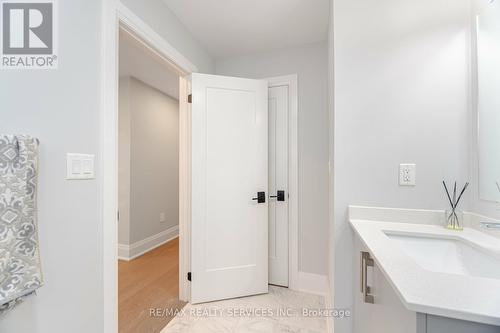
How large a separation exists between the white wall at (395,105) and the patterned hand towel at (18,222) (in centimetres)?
144

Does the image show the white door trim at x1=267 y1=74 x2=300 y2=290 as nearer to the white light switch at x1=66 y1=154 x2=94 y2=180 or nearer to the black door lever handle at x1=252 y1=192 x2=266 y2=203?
the black door lever handle at x1=252 y1=192 x2=266 y2=203

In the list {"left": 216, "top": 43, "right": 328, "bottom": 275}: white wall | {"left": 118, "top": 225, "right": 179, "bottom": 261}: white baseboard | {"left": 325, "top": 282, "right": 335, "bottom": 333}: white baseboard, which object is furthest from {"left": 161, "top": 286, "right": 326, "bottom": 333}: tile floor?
{"left": 118, "top": 225, "right": 179, "bottom": 261}: white baseboard

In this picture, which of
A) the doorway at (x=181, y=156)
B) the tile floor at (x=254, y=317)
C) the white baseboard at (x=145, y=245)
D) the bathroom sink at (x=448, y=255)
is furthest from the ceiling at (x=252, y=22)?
the white baseboard at (x=145, y=245)

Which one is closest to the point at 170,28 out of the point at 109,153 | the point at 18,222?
the point at 109,153

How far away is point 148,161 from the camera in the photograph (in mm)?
3215

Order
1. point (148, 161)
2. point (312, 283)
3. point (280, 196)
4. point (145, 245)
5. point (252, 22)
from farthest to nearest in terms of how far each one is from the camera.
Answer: point (148, 161) → point (145, 245) → point (280, 196) → point (312, 283) → point (252, 22)

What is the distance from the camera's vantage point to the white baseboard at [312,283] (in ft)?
6.81

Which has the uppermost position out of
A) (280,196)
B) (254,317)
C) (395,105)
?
(395,105)

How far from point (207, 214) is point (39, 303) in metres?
1.16

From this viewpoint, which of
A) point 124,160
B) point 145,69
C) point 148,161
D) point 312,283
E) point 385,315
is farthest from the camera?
point 148,161

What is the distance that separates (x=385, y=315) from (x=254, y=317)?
1.29 m

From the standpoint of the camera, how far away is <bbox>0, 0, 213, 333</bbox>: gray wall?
0.86 m

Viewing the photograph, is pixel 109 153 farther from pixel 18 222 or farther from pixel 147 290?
pixel 147 290

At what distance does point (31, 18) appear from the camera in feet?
3.03
